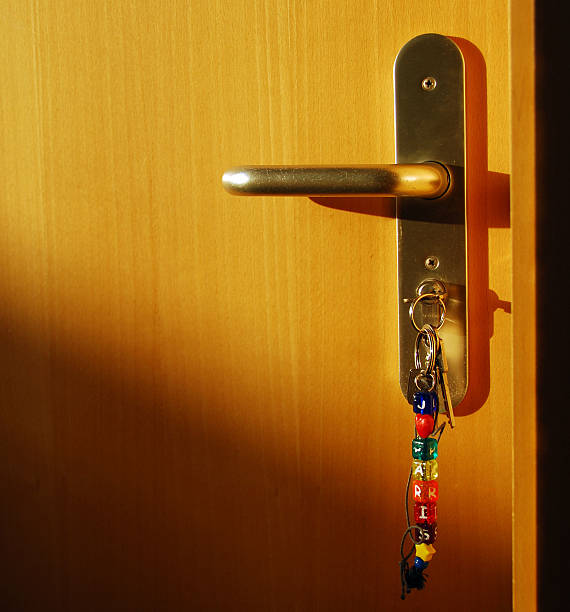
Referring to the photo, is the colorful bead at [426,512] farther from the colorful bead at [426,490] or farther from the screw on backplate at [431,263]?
the screw on backplate at [431,263]

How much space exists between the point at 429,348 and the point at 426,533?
0.39ft

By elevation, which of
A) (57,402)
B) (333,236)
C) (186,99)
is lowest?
(57,402)

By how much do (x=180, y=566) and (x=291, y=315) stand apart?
0.22 metres

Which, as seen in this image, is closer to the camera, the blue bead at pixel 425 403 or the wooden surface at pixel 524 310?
the wooden surface at pixel 524 310

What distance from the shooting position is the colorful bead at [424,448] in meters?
0.42

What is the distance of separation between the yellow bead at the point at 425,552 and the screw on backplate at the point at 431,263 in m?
0.18

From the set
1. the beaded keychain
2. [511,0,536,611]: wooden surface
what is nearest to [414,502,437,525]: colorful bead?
the beaded keychain

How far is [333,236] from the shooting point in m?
0.47

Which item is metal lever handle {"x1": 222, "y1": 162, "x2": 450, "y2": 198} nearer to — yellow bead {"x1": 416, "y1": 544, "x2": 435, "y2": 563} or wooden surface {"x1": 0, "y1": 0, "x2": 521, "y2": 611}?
wooden surface {"x1": 0, "y1": 0, "x2": 521, "y2": 611}

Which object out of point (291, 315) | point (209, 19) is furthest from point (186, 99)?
point (291, 315)

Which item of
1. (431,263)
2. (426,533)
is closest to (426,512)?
(426,533)

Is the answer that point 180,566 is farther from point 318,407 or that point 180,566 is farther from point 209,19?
point 209,19

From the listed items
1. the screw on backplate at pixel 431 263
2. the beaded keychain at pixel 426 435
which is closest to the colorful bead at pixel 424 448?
the beaded keychain at pixel 426 435

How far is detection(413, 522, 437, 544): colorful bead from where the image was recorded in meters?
0.43
